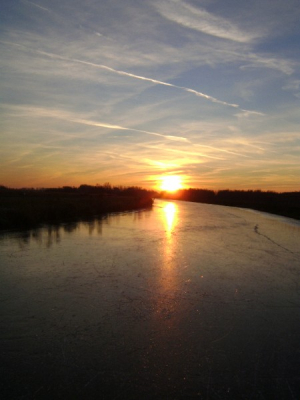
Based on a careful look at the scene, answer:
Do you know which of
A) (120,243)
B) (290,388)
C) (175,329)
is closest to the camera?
(290,388)

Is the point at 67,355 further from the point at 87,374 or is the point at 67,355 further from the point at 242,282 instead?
the point at 242,282

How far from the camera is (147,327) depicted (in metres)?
4.93

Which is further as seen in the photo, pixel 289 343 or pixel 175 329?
pixel 175 329

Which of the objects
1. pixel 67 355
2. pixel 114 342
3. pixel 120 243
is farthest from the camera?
pixel 120 243

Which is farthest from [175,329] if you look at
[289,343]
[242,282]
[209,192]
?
[209,192]

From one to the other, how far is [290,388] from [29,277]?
5.84 metres

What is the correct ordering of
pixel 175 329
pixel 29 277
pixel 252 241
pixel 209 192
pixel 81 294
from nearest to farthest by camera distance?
1. pixel 175 329
2. pixel 81 294
3. pixel 29 277
4. pixel 252 241
5. pixel 209 192

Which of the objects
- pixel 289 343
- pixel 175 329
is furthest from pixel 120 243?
pixel 289 343

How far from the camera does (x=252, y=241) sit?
14289 millimetres

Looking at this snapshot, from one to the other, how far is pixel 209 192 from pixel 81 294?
9505 centimetres

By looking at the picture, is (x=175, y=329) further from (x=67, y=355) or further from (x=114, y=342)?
(x=67, y=355)

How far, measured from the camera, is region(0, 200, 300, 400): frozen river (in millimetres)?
3482

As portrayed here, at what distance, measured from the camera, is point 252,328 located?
16.3ft

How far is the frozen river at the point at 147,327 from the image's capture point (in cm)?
348
